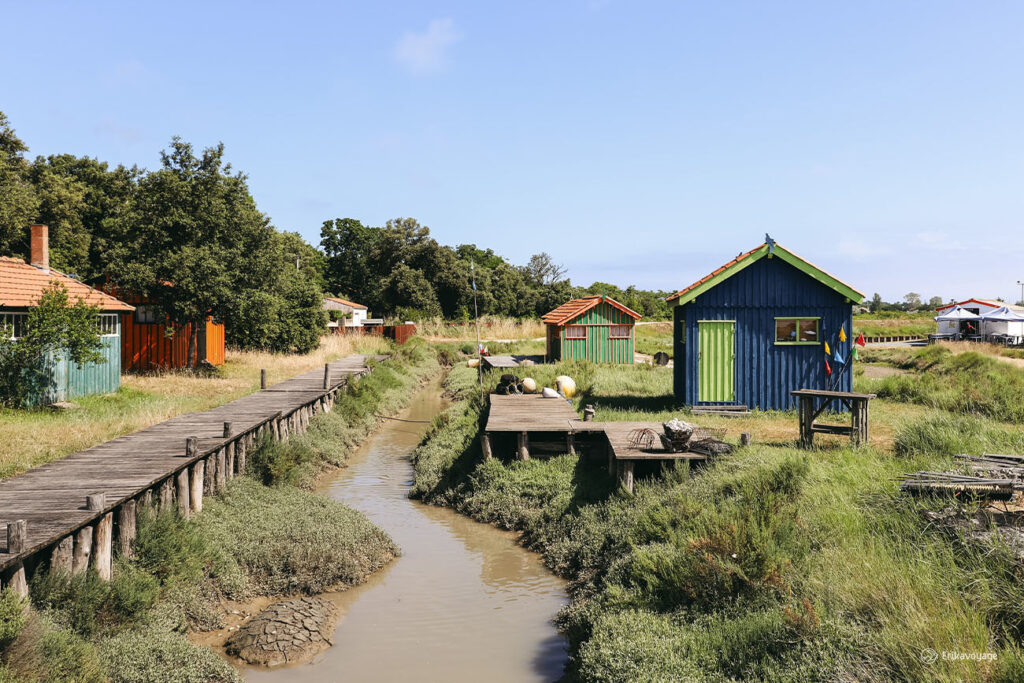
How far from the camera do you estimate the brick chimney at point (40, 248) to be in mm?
22391

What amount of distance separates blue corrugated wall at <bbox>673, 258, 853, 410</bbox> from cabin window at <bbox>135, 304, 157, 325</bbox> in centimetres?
2048

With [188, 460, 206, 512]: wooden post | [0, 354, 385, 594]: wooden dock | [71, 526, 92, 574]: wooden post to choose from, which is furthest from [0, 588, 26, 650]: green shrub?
[188, 460, 206, 512]: wooden post

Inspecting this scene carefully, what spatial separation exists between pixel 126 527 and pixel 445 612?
421 cm

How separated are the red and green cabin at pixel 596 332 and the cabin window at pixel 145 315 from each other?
638 inches

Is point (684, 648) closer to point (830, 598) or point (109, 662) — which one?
point (830, 598)

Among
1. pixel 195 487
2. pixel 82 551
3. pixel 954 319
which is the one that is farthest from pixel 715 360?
pixel 954 319

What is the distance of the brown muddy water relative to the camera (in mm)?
8219

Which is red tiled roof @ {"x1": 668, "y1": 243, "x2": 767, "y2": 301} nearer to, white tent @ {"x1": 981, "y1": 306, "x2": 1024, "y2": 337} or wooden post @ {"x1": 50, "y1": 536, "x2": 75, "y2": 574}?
wooden post @ {"x1": 50, "y1": 536, "x2": 75, "y2": 574}

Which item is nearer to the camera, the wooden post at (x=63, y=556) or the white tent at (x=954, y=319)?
the wooden post at (x=63, y=556)

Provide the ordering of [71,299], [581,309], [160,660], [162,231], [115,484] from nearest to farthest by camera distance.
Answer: [160,660] → [115,484] → [71,299] → [162,231] → [581,309]

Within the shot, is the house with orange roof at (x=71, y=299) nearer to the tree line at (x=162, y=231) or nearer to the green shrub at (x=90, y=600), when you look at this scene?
the tree line at (x=162, y=231)

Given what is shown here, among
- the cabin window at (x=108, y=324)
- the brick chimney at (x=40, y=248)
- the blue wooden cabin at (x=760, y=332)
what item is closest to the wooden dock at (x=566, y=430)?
the blue wooden cabin at (x=760, y=332)

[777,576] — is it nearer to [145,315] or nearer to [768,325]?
[768,325]

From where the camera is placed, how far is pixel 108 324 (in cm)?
2294
